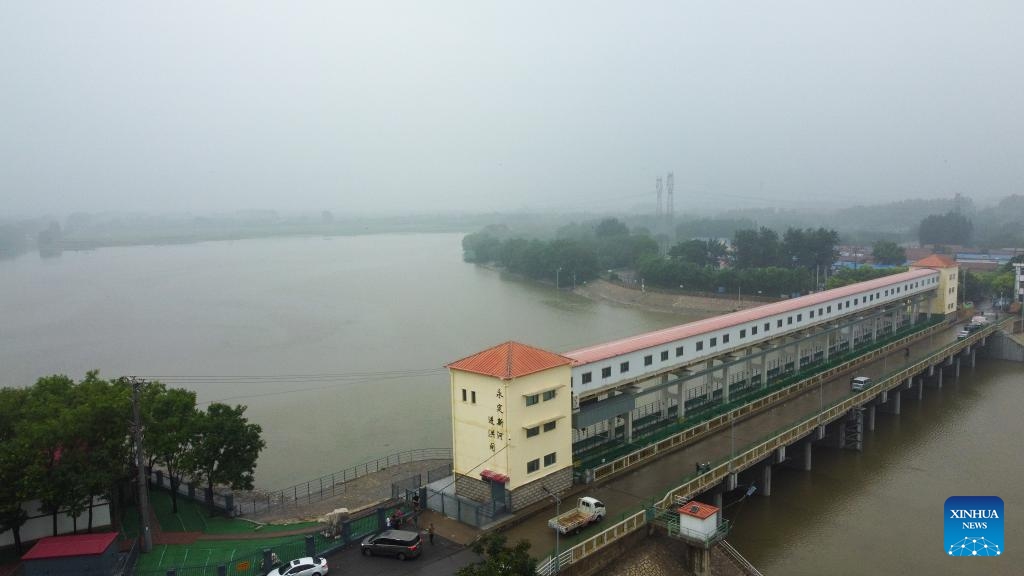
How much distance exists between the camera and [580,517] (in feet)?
31.6

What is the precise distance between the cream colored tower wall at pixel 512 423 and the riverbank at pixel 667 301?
2652 cm

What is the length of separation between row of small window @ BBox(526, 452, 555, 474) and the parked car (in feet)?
6.60

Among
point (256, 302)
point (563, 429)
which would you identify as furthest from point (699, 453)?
point (256, 302)

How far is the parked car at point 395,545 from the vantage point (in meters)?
8.89

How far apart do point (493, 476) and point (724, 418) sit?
20.4ft

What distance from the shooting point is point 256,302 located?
3981cm

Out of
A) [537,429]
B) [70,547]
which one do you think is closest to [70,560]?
[70,547]

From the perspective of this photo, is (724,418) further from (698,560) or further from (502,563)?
(502,563)

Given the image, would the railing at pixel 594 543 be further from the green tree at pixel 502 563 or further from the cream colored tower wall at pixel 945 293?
the cream colored tower wall at pixel 945 293

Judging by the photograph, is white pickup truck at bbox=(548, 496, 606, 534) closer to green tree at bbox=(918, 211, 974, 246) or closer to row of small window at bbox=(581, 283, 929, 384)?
row of small window at bbox=(581, 283, 929, 384)

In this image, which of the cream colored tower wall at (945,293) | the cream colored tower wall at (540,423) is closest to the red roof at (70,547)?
the cream colored tower wall at (540,423)

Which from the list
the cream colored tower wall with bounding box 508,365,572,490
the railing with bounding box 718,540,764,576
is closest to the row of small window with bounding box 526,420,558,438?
the cream colored tower wall with bounding box 508,365,572,490

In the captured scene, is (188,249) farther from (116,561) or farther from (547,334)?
(116,561)

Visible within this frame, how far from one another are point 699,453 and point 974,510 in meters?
6.62
